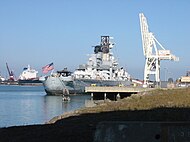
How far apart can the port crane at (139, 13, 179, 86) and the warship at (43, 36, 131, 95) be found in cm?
1300

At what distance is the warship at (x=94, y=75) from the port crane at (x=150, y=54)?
1300 centimetres

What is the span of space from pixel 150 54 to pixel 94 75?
62.6 feet

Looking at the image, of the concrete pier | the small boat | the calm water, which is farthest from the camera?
the small boat

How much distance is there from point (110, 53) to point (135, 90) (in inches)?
1787

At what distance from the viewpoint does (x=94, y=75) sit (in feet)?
344

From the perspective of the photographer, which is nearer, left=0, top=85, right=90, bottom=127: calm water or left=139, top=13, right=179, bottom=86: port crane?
left=0, top=85, right=90, bottom=127: calm water

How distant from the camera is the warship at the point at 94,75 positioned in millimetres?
96188

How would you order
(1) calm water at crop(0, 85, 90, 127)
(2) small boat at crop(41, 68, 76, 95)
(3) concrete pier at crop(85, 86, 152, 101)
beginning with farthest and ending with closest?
1. (2) small boat at crop(41, 68, 76, 95)
2. (3) concrete pier at crop(85, 86, 152, 101)
3. (1) calm water at crop(0, 85, 90, 127)

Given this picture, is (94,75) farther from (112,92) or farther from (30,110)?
(30,110)

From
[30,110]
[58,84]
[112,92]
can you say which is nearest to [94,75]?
[58,84]

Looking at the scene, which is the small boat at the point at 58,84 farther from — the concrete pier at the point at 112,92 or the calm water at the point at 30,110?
the calm water at the point at 30,110

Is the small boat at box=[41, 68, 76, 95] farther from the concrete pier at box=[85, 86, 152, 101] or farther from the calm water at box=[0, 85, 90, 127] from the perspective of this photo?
the calm water at box=[0, 85, 90, 127]

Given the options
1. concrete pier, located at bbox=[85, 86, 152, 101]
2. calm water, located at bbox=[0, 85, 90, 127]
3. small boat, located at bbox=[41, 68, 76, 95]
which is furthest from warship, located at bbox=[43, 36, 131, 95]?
calm water, located at bbox=[0, 85, 90, 127]

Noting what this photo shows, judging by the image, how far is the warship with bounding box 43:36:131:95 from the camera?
316ft
